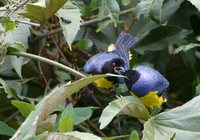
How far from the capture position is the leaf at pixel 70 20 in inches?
39.8

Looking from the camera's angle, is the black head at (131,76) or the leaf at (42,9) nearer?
the leaf at (42,9)

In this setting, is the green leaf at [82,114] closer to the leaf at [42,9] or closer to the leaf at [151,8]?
the leaf at [42,9]

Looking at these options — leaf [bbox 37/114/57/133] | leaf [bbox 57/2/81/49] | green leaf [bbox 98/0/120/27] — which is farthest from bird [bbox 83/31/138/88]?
leaf [bbox 37/114/57/133]

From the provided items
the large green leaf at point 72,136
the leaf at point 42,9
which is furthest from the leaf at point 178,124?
the leaf at point 42,9

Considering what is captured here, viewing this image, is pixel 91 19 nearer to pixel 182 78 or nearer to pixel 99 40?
pixel 99 40

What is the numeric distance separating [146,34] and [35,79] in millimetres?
340

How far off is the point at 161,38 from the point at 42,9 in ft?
2.06

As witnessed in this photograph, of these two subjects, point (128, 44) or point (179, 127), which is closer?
point (179, 127)

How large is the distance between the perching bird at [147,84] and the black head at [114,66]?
5cm

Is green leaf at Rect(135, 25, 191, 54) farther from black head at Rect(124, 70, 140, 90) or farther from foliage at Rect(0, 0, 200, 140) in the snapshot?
black head at Rect(124, 70, 140, 90)

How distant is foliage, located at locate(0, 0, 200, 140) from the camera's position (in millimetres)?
826

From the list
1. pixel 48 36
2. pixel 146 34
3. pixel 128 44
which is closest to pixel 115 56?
pixel 128 44

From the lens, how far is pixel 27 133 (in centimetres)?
70

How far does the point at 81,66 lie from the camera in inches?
60.3
